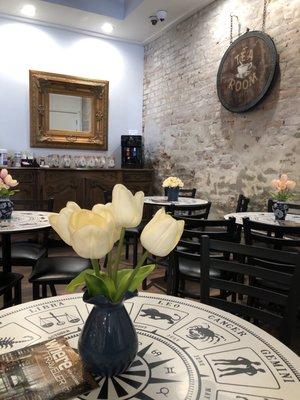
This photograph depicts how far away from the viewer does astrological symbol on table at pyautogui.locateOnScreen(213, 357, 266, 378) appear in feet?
2.60

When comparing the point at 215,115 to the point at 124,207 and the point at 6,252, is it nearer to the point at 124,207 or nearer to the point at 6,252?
the point at 6,252

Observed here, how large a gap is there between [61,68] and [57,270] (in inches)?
165

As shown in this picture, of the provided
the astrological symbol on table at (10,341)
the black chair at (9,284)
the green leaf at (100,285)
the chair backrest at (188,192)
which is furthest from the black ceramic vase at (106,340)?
the chair backrest at (188,192)

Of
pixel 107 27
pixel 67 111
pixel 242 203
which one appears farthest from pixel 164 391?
pixel 107 27

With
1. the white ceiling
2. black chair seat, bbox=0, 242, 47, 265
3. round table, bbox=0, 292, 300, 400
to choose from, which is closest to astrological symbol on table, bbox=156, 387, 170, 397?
round table, bbox=0, 292, 300, 400

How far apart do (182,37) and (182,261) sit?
12.8 ft

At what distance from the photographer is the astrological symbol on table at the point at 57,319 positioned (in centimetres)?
102

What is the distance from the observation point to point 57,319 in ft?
3.47

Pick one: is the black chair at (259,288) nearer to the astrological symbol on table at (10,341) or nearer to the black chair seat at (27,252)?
the astrological symbol on table at (10,341)

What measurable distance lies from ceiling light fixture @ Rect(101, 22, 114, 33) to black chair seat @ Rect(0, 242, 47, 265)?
13.0 feet

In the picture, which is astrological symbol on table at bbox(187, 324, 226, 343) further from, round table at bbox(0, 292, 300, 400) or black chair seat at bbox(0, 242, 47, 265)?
black chair seat at bbox(0, 242, 47, 265)

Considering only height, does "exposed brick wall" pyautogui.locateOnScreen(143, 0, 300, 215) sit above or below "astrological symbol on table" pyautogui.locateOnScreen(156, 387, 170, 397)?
above

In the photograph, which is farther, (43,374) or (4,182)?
(4,182)

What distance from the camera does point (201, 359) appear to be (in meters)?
0.85
